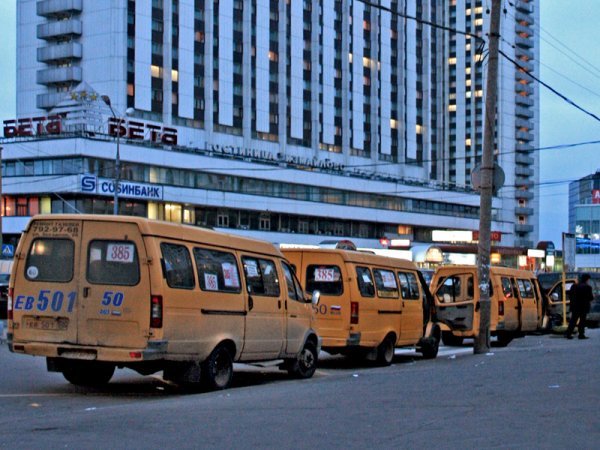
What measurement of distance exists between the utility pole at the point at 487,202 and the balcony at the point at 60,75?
6477 centimetres

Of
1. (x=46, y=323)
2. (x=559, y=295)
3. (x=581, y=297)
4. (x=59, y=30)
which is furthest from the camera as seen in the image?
(x=59, y=30)

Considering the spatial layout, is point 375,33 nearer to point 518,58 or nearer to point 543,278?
point 518,58

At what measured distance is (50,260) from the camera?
12461 mm

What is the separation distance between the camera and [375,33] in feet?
344

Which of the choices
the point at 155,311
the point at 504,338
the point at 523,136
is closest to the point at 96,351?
the point at 155,311

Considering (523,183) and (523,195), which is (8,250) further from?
(523,195)

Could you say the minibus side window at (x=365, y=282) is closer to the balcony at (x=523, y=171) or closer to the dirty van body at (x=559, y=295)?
the dirty van body at (x=559, y=295)

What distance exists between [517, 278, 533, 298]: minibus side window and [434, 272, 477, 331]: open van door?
9.29ft

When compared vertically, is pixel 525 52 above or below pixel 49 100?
above

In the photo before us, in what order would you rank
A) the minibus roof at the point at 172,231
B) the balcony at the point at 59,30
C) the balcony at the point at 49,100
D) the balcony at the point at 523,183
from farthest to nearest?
1. the balcony at the point at 523,183
2. the balcony at the point at 49,100
3. the balcony at the point at 59,30
4. the minibus roof at the point at 172,231

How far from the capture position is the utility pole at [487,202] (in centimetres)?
2083

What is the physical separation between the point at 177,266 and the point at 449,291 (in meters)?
11.7

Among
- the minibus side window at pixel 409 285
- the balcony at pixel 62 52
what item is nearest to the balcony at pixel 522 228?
the balcony at pixel 62 52

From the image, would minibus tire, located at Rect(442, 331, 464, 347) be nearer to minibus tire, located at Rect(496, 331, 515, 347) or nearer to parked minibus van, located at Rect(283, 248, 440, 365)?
minibus tire, located at Rect(496, 331, 515, 347)
